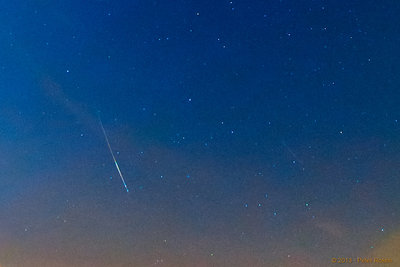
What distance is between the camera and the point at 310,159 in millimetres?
A: 928

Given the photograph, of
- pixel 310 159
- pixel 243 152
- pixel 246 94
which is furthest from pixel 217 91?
pixel 310 159

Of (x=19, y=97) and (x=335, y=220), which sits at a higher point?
(x=19, y=97)

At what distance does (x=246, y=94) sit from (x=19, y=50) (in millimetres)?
681

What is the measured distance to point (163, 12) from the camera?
0.98 meters

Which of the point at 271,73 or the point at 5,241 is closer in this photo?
the point at 271,73

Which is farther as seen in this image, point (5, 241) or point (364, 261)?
point (5, 241)

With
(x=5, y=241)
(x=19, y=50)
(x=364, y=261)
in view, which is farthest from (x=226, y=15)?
(x=5, y=241)

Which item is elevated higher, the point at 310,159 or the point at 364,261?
the point at 310,159

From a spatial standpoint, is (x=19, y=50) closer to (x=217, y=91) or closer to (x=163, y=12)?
(x=163, y=12)

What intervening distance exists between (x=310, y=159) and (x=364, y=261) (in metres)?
0.30

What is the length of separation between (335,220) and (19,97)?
0.96 meters

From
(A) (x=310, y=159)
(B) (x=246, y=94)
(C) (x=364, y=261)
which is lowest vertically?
(C) (x=364, y=261)

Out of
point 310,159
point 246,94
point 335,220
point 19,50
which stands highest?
point 19,50

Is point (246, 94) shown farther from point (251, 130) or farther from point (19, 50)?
point (19, 50)
